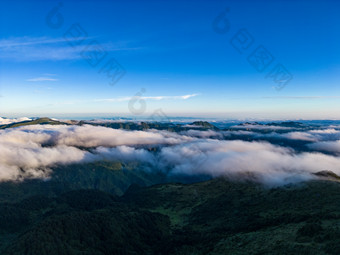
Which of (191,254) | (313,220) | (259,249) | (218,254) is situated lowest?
(191,254)

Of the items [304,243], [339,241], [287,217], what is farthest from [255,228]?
[339,241]

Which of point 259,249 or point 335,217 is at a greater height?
point 335,217

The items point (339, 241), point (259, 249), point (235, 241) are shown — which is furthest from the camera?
point (235, 241)

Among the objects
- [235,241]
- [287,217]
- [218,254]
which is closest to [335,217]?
[287,217]

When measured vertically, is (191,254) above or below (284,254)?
below

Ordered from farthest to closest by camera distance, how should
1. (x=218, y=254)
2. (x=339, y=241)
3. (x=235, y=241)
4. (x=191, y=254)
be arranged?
1. (x=191, y=254)
2. (x=235, y=241)
3. (x=218, y=254)
4. (x=339, y=241)

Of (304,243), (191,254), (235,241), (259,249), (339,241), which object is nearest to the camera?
(339,241)

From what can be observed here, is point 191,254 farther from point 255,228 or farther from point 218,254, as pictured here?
point 255,228

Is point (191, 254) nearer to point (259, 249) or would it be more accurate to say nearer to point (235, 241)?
point (235, 241)

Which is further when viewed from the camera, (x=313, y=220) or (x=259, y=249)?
(x=313, y=220)
